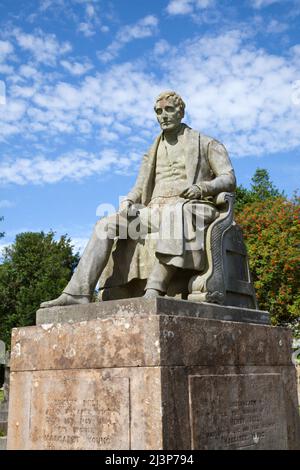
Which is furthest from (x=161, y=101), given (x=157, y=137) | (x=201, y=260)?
(x=201, y=260)

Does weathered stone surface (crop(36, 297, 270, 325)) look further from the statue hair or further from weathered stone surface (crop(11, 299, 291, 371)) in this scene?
the statue hair

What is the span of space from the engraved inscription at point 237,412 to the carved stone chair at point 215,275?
90 centimetres

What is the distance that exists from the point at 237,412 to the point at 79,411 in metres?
1.58

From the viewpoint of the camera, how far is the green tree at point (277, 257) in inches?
890

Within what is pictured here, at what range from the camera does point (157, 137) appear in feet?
22.8

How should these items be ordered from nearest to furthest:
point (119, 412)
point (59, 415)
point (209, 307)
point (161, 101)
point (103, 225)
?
1. point (119, 412)
2. point (59, 415)
3. point (209, 307)
4. point (103, 225)
5. point (161, 101)

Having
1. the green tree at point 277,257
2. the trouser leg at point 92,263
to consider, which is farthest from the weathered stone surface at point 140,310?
the green tree at point 277,257

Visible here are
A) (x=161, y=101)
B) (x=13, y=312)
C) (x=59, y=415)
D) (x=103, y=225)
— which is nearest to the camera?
(x=59, y=415)

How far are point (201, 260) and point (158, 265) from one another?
1.64 ft

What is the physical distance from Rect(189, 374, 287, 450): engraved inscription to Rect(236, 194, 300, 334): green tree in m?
16.8

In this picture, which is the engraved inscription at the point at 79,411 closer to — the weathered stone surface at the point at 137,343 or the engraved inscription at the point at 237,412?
the weathered stone surface at the point at 137,343

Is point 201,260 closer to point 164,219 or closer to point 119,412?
point 164,219

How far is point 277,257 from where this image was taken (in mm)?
22672

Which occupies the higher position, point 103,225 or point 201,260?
point 103,225
